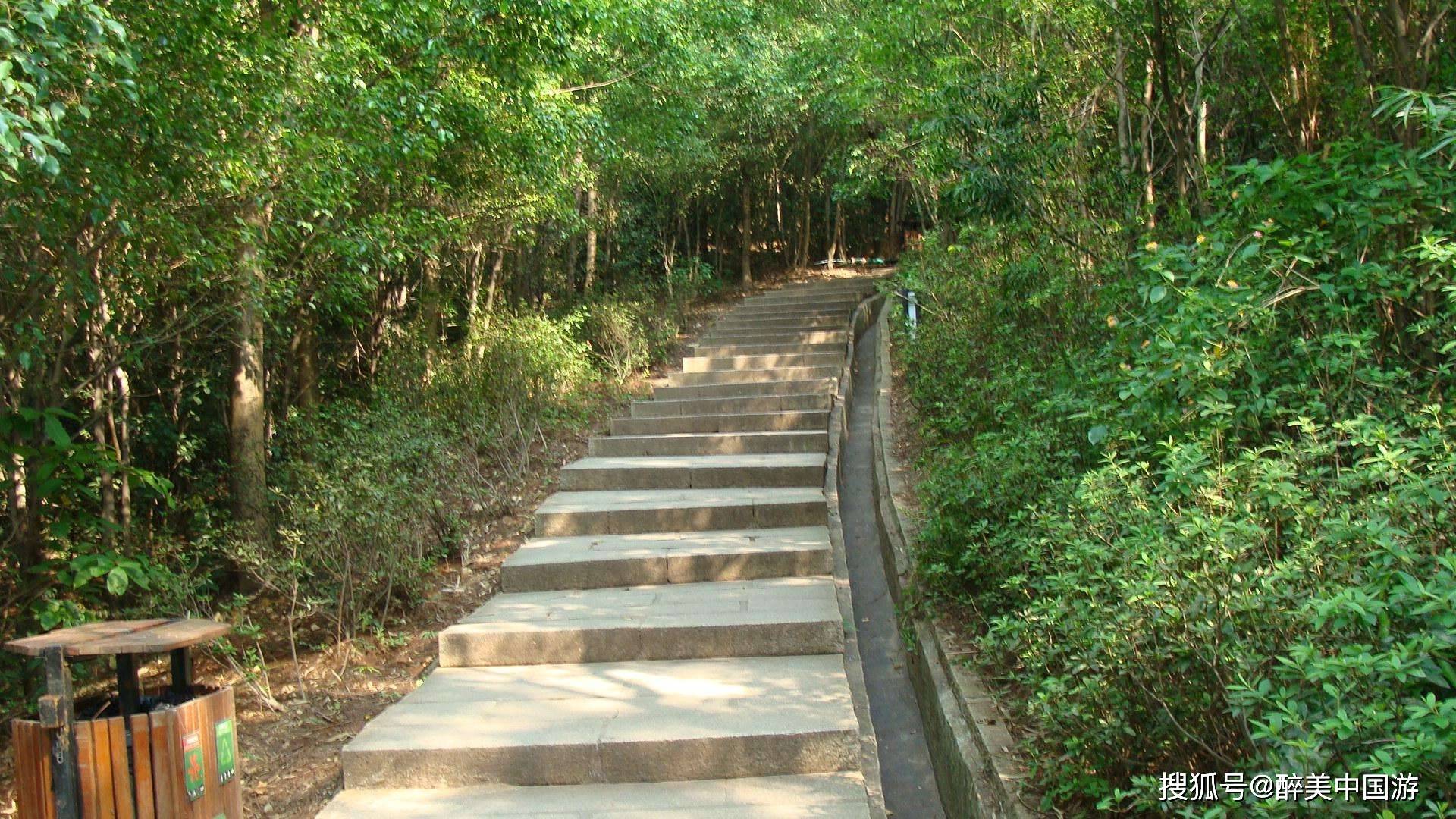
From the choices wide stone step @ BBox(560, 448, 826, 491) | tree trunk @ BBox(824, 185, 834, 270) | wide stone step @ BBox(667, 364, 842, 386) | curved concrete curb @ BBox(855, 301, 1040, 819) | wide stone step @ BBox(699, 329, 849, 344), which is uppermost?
tree trunk @ BBox(824, 185, 834, 270)

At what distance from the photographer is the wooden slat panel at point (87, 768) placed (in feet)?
10.2

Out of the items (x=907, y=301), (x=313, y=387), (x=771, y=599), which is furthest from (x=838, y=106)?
(x=771, y=599)

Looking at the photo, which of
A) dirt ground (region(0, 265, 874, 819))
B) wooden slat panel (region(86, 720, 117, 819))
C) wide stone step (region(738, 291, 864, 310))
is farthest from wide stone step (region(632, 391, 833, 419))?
wooden slat panel (region(86, 720, 117, 819))

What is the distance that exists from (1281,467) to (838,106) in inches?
475

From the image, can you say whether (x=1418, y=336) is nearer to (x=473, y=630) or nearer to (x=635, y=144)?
(x=473, y=630)

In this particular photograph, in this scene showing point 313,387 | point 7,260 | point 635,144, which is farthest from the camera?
point 635,144

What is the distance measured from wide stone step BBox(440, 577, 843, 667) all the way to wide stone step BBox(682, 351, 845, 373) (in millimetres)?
5776

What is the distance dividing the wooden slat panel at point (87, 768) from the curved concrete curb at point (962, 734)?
9.27 ft

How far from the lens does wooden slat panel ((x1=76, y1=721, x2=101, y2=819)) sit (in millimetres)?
3107

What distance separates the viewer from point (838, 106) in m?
14.2

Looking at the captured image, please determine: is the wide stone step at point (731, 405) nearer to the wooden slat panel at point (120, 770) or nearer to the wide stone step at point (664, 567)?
the wide stone step at point (664, 567)

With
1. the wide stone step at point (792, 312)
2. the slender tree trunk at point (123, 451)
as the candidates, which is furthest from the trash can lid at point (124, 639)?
the wide stone step at point (792, 312)

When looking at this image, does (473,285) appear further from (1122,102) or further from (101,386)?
(1122,102)

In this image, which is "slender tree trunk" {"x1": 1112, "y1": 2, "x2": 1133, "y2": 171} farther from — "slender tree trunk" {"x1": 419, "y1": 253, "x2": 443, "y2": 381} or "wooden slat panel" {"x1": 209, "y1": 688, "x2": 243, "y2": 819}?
"slender tree trunk" {"x1": 419, "y1": 253, "x2": 443, "y2": 381}
